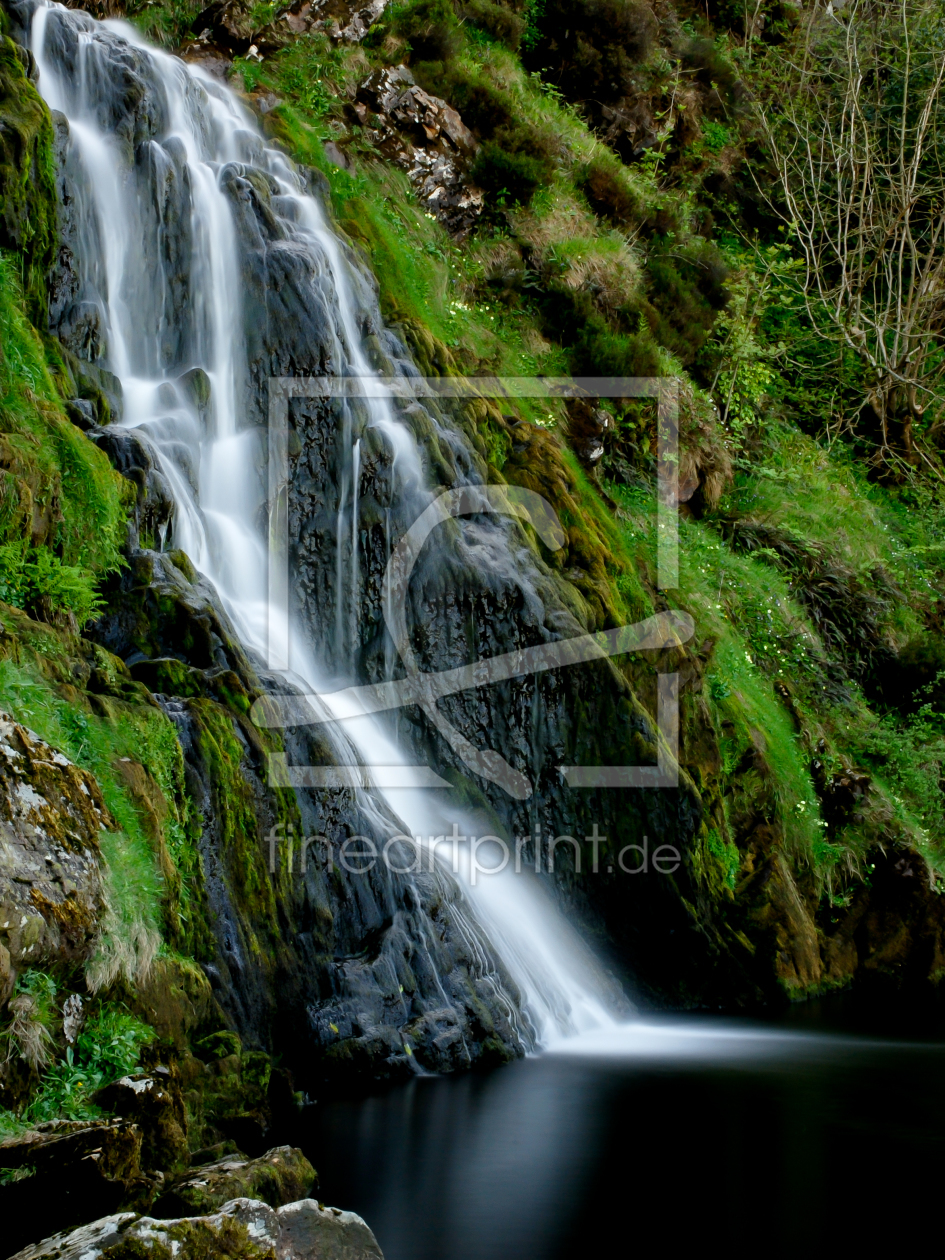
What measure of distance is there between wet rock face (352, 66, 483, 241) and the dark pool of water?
1321 cm

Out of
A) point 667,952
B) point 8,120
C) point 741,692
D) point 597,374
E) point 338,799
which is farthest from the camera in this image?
point 597,374

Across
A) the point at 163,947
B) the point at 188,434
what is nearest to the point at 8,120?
the point at 188,434

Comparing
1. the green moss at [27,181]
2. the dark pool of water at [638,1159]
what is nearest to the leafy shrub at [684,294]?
the green moss at [27,181]

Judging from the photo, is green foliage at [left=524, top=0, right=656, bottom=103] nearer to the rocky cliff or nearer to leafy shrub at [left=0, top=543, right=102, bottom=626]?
the rocky cliff

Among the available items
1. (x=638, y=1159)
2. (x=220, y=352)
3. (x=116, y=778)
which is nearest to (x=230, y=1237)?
(x=116, y=778)

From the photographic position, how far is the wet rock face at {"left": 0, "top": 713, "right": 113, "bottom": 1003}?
13.8 ft

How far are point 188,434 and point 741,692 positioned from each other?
23.2 feet

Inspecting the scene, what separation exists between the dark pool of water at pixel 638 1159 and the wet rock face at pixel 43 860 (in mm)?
1789

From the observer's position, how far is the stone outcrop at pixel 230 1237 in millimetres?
3299

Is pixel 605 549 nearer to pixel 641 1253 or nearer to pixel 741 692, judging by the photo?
pixel 741 692

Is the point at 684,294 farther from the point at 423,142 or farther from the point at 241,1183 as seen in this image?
the point at 241,1183

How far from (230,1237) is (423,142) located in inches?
647

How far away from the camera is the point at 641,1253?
469 centimetres

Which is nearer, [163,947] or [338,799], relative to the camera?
[163,947]
